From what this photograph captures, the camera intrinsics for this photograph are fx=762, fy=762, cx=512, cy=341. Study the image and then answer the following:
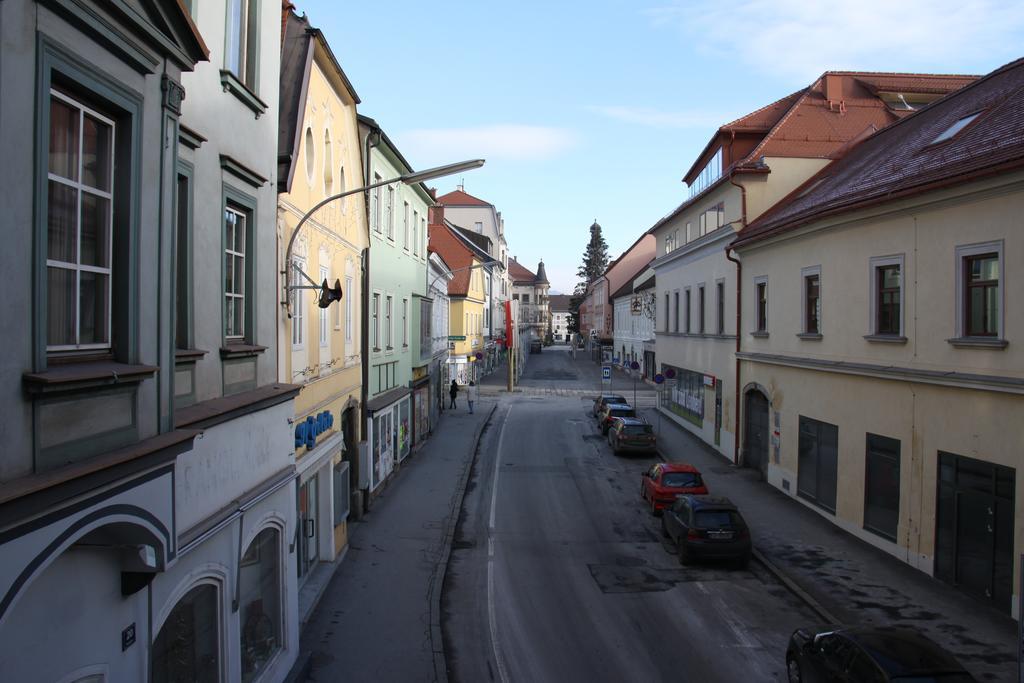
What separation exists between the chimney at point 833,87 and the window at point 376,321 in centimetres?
2037

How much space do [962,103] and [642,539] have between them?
14.2 m

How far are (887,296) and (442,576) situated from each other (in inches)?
455

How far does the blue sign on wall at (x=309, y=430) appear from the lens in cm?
1251

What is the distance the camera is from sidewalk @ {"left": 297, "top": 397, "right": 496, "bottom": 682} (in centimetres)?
1117

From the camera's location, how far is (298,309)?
42.0 ft

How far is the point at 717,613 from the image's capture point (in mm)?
13633

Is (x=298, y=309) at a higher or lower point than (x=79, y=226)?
lower

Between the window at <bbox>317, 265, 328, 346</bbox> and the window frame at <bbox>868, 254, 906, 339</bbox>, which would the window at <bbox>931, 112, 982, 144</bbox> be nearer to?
the window frame at <bbox>868, 254, 906, 339</bbox>

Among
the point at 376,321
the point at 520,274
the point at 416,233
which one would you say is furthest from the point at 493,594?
the point at 520,274

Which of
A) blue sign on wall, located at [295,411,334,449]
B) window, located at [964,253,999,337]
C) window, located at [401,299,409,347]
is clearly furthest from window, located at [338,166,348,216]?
window, located at [964,253,999,337]

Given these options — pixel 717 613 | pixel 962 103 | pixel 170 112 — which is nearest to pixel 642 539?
pixel 717 613

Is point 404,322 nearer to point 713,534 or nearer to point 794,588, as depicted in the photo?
point 713,534

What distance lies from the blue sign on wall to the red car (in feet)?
33.0

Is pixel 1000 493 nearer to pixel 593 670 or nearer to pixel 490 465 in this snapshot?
pixel 593 670
